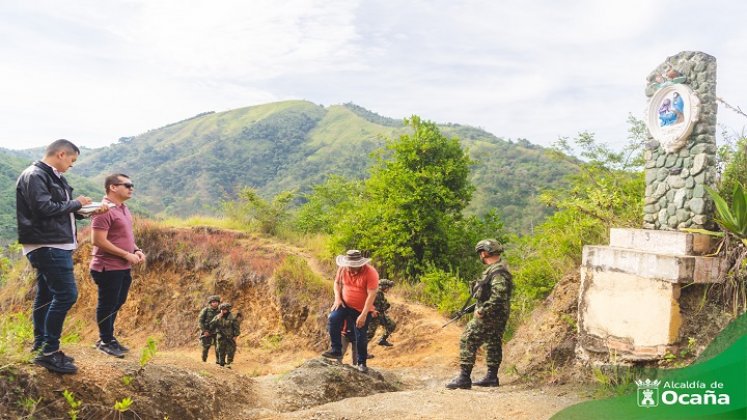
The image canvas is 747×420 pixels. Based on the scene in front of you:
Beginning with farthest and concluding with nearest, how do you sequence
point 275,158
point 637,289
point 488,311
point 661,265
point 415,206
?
point 275,158, point 415,206, point 488,311, point 637,289, point 661,265

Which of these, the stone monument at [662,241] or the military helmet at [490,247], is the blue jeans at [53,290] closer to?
the military helmet at [490,247]

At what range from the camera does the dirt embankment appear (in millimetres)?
4258

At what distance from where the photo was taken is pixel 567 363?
6473mm

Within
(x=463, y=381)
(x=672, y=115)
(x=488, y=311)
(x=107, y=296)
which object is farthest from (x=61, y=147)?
(x=672, y=115)

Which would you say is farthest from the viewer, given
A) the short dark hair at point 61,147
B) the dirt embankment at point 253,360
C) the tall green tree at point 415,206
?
the tall green tree at point 415,206

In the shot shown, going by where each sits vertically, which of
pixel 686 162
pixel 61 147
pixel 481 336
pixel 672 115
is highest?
pixel 672 115

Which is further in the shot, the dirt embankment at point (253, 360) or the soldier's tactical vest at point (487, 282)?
the soldier's tactical vest at point (487, 282)

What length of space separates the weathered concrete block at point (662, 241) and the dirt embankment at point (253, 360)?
1.34 metres

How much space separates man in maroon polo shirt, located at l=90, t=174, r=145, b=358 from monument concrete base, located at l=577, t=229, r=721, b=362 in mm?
5133

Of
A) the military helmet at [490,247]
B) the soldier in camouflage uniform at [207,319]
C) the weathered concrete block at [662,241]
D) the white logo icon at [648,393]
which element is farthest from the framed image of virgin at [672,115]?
the soldier in camouflage uniform at [207,319]

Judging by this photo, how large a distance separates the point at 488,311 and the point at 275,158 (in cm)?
8369

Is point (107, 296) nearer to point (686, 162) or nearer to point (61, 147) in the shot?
point (61, 147)

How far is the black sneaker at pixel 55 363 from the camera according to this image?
382cm

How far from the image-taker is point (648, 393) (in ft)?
16.4
